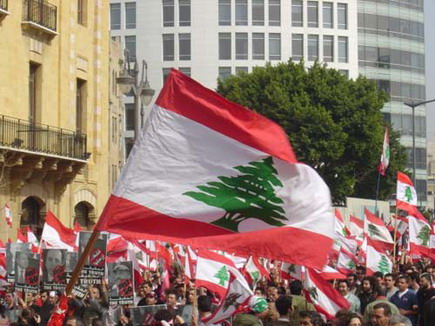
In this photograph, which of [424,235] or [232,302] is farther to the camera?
[424,235]

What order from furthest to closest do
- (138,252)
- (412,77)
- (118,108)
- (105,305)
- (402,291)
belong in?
(412,77) < (118,108) < (138,252) < (105,305) < (402,291)

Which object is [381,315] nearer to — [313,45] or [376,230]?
[376,230]

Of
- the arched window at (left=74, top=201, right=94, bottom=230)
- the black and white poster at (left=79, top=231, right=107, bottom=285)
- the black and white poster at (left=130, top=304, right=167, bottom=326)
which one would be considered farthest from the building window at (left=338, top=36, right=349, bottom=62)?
the black and white poster at (left=130, top=304, right=167, bottom=326)

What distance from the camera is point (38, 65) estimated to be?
110 feet

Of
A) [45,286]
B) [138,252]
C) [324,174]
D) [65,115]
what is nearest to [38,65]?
[65,115]

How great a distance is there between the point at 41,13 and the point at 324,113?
92.3 feet

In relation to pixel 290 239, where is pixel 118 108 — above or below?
above

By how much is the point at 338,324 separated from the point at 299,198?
8.88 feet

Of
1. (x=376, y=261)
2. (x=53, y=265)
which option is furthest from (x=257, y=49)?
(x=53, y=265)

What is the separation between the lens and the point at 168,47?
83.9m

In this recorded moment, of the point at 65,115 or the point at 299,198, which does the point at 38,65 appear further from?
the point at 299,198

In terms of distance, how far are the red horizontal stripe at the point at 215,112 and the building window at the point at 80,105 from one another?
1100 inches

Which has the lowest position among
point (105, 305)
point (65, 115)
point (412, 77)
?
point (105, 305)

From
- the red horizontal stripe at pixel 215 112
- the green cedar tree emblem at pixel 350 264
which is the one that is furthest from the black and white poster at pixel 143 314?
the green cedar tree emblem at pixel 350 264
